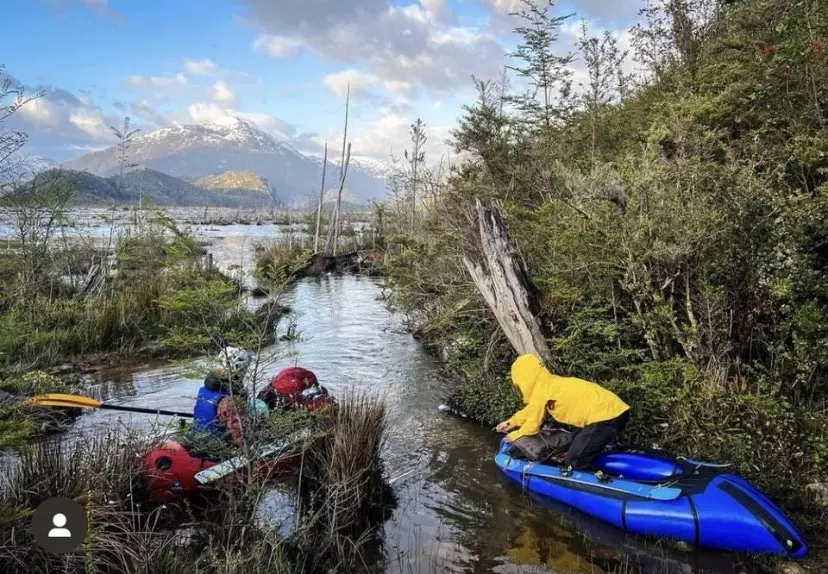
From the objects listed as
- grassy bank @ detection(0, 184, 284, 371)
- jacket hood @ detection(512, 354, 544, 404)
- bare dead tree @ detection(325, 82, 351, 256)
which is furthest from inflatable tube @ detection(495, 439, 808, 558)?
bare dead tree @ detection(325, 82, 351, 256)

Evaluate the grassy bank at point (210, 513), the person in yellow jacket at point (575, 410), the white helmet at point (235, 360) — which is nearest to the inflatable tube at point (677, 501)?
the person in yellow jacket at point (575, 410)

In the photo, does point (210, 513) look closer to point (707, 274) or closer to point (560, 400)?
point (560, 400)

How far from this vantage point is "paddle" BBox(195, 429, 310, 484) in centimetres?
511

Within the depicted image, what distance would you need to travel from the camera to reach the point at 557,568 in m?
4.93

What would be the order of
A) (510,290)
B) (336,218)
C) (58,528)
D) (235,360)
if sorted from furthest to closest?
1. (336,218)
2. (510,290)
3. (235,360)
4. (58,528)

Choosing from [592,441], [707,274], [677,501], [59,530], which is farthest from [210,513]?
[707,274]

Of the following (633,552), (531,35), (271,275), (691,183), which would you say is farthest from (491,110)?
(633,552)

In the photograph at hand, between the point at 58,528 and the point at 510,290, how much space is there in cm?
555

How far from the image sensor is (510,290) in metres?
7.66

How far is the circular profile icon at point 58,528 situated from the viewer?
356 centimetres

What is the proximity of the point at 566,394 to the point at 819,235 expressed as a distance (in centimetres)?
326

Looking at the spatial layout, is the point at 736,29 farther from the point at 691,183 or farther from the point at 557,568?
the point at 557,568

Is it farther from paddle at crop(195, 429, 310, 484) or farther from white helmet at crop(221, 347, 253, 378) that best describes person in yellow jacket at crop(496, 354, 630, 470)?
white helmet at crop(221, 347, 253, 378)

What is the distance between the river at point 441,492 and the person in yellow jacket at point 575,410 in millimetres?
701
